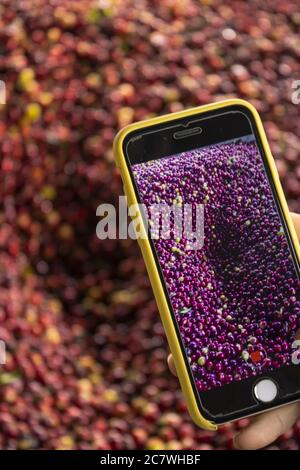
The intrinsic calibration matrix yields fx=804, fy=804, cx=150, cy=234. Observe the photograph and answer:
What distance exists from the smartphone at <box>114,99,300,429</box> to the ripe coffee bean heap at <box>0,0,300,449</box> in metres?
1.00

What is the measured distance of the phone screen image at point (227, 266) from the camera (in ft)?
4.50

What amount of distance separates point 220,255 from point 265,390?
24 cm

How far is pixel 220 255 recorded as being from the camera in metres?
1.39

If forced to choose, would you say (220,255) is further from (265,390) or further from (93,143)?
(93,143)

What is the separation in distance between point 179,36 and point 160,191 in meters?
1.53

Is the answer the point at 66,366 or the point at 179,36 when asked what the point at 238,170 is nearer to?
the point at 66,366

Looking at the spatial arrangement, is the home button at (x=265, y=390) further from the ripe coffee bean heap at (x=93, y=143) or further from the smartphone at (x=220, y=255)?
the ripe coffee bean heap at (x=93, y=143)

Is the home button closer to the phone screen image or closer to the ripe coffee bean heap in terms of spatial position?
the phone screen image

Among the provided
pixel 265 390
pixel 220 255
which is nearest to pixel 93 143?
pixel 220 255

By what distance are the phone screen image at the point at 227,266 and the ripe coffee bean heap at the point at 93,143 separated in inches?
39.4

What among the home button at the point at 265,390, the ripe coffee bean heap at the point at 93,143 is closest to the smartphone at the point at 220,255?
the home button at the point at 265,390

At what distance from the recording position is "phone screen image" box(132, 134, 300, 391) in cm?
137

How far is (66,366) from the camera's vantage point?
2.41m
